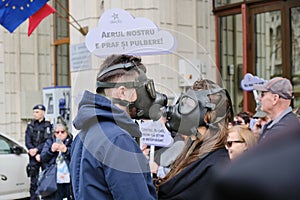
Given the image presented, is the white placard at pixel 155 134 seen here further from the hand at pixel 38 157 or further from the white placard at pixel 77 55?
the white placard at pixel 77 55

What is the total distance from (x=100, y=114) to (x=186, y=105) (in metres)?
0.69

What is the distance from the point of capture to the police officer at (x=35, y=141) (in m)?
9.12

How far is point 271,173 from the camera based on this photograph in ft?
2.57

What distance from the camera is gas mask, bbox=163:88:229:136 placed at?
3.06m

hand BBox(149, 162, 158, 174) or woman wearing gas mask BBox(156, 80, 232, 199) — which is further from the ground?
woman wearing gas mask BBox(156, 80, 232, 199)

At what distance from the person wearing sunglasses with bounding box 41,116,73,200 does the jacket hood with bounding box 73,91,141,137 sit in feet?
16.4

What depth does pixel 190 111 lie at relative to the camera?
317cm

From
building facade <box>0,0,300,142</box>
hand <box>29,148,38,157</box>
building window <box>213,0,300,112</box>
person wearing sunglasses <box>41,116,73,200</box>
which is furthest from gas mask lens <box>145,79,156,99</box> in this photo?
hand <box>29,148,38,157</box>

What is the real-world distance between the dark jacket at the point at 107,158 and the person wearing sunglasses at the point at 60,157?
16.4 ft

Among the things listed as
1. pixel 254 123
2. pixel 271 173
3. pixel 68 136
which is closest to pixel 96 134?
pixel 271 173

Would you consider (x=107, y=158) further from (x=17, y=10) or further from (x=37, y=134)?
(x=37, y=134)

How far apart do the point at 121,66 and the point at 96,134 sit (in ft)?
1.28

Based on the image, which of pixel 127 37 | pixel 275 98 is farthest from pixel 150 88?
pixel 275 98

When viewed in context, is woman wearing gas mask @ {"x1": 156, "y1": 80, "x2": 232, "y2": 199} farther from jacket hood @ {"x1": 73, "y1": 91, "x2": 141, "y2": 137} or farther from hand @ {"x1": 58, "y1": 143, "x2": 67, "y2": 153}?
hand @ {"x1": 58, "y1": 143, "x2": 67, "y2": 153}
